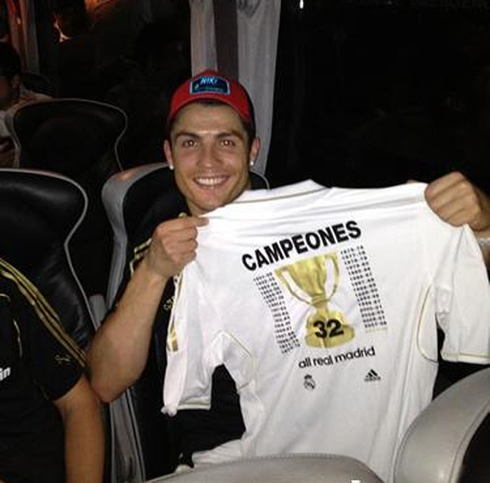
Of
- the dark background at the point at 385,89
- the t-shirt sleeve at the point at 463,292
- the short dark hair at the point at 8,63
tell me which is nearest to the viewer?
the t-shirt sleeve at the point at 463,292

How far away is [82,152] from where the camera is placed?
396cm

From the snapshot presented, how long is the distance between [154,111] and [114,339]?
3.39 metres

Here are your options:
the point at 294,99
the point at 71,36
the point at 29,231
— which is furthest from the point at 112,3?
the point at 29,231

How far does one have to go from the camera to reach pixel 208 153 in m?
1.99

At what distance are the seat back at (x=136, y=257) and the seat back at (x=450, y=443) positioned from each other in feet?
3.30

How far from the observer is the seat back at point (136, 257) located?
79.4 inches

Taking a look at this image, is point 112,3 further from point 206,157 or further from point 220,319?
point 220,319

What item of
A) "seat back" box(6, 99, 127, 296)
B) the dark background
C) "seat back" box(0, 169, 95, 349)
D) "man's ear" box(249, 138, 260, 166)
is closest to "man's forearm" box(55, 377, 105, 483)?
"seat back" box(0, 169, 95, 349)

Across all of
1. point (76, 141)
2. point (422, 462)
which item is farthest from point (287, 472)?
point (76, 141)

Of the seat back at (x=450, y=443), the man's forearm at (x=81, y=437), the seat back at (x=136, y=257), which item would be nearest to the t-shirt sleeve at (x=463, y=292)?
the seat back at (x=450, y=443)

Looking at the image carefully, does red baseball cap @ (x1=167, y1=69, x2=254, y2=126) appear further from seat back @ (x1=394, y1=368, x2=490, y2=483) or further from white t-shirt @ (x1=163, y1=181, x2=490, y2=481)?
seat back @ (x1=394, y1=368, x2=490, y2=483)

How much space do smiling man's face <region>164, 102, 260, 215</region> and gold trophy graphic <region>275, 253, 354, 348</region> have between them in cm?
40

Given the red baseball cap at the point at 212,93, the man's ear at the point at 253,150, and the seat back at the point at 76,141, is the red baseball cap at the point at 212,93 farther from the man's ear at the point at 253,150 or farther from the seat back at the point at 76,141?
the seat back at the point at 76,141

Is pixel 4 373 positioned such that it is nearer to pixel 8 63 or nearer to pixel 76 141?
pixel 76 141
